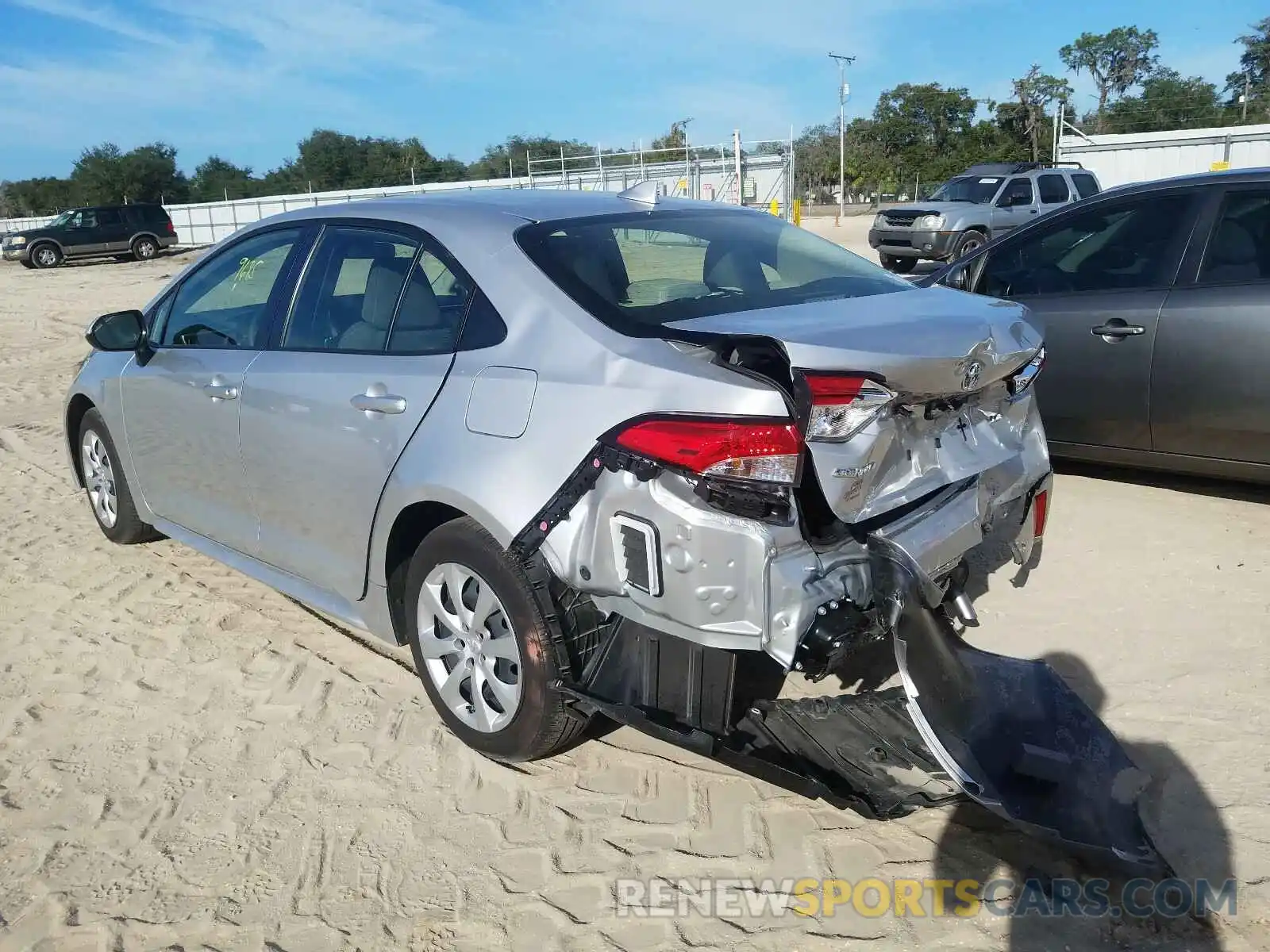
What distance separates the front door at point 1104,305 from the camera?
5012mm

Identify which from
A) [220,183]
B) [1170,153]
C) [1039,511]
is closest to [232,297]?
[1039,511]

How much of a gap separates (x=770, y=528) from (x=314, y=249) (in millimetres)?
2279

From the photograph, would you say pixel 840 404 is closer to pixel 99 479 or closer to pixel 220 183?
pixel 99 479

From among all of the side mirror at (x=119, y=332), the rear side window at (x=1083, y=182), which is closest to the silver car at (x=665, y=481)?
the side mirror at (x=119, y=332)

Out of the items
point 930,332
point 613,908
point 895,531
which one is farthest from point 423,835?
point 930,332

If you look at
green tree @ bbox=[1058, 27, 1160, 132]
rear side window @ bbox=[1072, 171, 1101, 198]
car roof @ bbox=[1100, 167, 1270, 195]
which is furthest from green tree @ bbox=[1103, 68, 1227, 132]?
car roof @ bbox=[1100, 167, 1270, 195]

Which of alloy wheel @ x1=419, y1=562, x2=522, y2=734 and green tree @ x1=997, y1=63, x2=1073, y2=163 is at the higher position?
green tree @ x1=997, y1=63, x2=1073, y2=163

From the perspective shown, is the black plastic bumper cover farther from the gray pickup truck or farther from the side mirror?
the gray pickup truck

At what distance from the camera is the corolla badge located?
110 inches

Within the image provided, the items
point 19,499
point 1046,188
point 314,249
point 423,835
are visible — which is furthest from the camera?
Result: point 1046,188

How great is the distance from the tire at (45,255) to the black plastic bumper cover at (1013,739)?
112 feet

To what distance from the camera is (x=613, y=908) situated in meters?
2.62

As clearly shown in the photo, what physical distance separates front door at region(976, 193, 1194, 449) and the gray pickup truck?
13.4 m

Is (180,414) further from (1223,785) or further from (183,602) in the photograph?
(1223,785)
